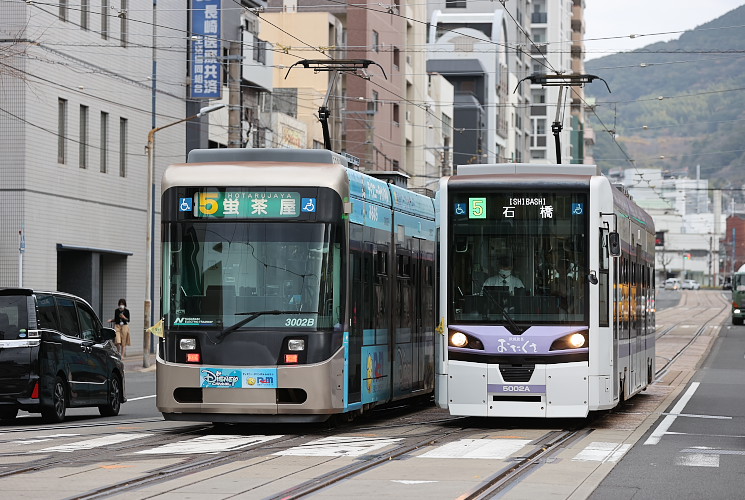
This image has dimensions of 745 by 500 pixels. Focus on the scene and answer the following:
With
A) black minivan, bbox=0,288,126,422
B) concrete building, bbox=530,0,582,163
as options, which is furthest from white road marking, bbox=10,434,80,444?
concrete building, bbox=530,0,582,163

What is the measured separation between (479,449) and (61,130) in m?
27.4

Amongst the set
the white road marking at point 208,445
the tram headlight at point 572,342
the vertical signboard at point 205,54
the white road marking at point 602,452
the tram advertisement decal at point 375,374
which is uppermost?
the vertical signboard at point 205,54

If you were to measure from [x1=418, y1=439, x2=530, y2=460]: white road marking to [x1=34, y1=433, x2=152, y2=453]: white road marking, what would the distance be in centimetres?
352

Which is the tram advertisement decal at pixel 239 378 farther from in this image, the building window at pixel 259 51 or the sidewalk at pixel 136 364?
the building window at pixel 259 51

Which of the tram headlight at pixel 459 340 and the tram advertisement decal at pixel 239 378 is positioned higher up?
the tram headlight at pixel 459 340

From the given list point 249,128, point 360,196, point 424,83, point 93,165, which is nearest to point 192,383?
point 360,196

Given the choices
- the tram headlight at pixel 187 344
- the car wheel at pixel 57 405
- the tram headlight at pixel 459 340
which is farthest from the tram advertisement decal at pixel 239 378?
the car wheel at pixel 57 405

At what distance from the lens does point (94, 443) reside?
16.4 meters

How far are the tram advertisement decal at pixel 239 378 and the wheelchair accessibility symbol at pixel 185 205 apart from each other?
1.86 meters

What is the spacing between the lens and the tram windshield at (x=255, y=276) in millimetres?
17328

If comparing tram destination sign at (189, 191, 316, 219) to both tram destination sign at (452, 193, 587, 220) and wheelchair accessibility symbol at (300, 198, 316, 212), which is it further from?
tram destination sign at (452, 193, 587, 220)

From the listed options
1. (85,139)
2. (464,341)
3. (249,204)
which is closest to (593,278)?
(464,341)

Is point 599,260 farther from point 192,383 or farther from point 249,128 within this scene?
point 249,128

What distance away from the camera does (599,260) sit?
61.4ft
